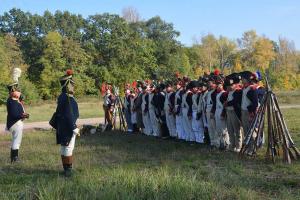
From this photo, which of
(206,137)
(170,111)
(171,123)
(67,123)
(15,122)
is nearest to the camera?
(67,123)

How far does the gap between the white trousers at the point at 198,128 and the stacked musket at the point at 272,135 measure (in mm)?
3029

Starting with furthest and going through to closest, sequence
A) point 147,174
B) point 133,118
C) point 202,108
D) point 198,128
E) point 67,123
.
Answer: point 133,118 < point 198,128 < point 202,108 < point 67,123 < point 147,174

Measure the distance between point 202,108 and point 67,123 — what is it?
5.10 metres

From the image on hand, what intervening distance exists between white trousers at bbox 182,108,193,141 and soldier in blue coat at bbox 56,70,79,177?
5.61 meters

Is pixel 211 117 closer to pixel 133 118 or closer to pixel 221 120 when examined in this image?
pixel 221 120

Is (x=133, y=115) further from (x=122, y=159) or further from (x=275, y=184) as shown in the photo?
(x=275, y=184)

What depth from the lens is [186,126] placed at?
50.4 feet

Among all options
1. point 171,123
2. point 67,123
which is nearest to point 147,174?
point 67,123

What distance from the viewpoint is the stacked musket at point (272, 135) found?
10508mm

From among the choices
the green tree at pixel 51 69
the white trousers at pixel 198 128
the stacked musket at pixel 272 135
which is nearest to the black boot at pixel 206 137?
the white trousers at pixel 198 128

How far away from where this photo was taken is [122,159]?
11.5m

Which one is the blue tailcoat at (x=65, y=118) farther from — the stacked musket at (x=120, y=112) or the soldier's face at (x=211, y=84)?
the stacked musket at (x=120, y=112)

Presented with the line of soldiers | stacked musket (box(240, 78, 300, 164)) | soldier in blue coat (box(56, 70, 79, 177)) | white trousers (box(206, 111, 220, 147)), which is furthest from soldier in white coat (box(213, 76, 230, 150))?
soldier in blue coat (box(56, 70, 79, 177))

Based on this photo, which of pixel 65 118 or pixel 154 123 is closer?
pixel 65 118
